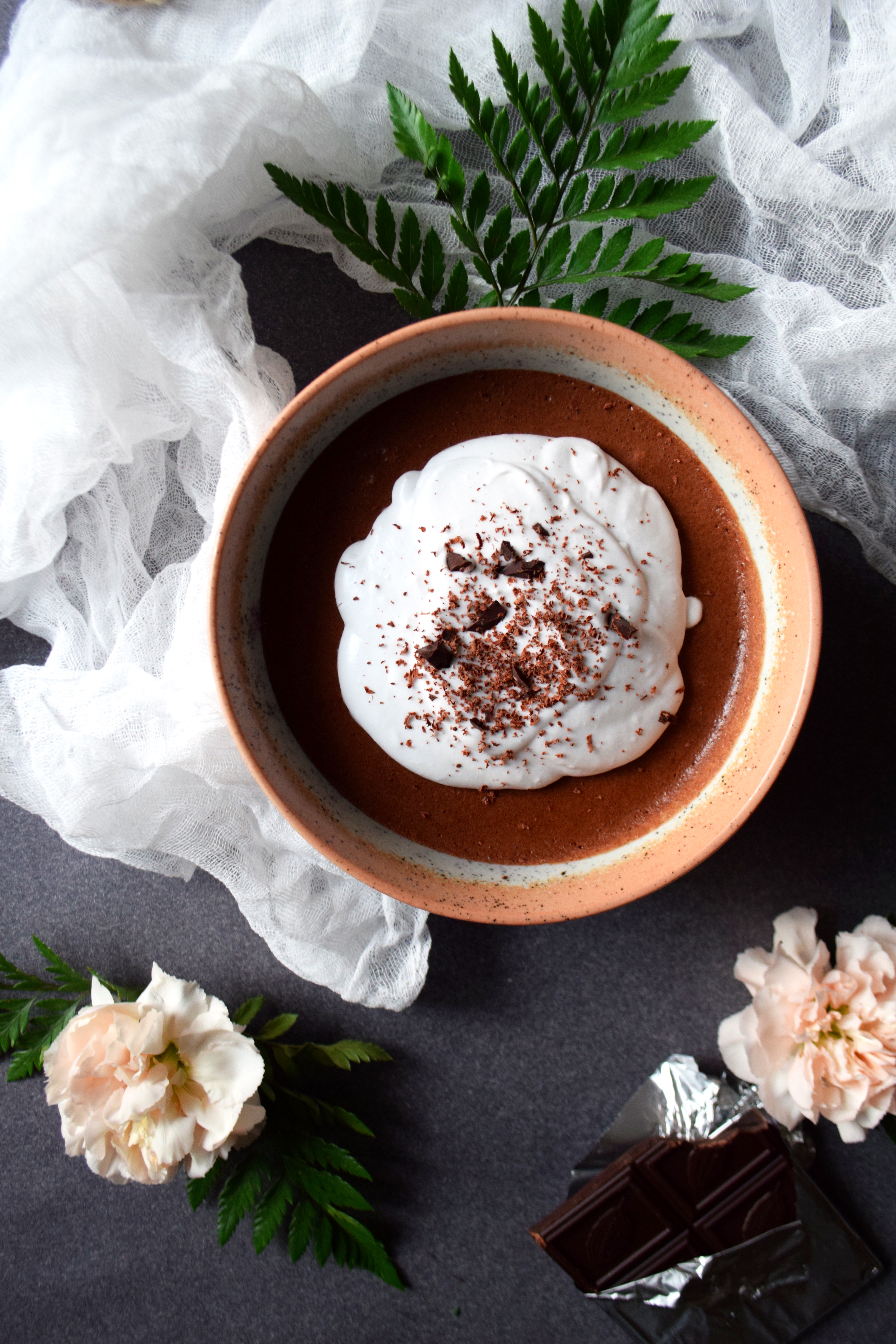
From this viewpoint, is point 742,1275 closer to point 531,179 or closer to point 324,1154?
point 324,1154

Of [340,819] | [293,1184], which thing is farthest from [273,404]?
[293,1184]

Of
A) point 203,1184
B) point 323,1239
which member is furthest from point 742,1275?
point 203,1184

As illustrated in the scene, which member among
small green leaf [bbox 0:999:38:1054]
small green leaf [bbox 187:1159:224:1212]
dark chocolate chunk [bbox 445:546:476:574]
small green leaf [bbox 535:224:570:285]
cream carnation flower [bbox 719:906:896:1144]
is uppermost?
small green leaf [bbox 535:224:570:285]

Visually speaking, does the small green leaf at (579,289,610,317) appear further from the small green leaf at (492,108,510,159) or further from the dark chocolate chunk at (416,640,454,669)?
the dark chocolate chunk at (416,640,454,669)

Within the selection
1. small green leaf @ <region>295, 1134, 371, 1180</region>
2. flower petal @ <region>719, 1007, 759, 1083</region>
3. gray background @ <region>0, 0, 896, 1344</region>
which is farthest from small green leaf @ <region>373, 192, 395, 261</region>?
small green leaf @ <region>295, 1134, 371, 1180</region>

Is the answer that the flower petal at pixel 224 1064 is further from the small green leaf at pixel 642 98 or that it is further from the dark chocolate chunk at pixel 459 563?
the small green leaf at pixel 642 98
